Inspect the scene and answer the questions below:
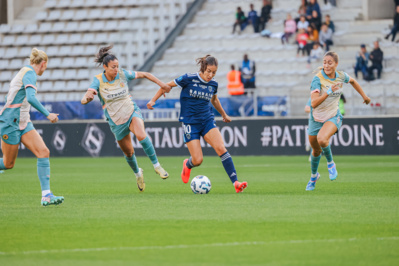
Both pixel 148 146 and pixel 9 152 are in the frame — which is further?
pixel 148 146

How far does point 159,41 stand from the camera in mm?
35125

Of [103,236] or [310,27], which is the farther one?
[310,27]

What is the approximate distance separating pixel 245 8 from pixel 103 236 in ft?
90.9

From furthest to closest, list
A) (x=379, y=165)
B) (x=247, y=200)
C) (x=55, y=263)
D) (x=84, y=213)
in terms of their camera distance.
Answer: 1. (x=379, y=165)
2. (x=247, y=200)
3. (x=84, y=213)
4. (x=55, y=263)

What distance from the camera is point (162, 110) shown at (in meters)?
27.7

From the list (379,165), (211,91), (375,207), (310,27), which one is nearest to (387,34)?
(310,27)

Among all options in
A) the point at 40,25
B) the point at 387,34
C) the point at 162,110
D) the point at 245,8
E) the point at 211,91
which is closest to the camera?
the point at 211,91

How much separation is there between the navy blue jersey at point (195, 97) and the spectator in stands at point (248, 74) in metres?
15.7

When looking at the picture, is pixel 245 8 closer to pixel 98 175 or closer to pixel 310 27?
pixel 310 27

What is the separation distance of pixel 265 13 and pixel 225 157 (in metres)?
21.0

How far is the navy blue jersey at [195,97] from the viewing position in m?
13.3

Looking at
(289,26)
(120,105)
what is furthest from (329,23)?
(120,105)

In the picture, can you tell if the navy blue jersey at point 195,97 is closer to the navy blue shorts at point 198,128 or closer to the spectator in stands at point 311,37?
the navy blue shorts at point 198,128

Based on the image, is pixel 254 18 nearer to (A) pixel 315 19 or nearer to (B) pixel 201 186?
(A) pixel 315 19
